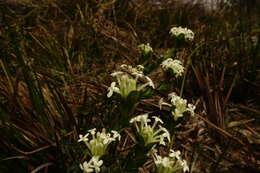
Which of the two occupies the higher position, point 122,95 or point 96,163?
point 122,95

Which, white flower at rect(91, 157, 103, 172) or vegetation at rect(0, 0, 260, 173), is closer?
white flower at rect(91, 157, 103, 172)

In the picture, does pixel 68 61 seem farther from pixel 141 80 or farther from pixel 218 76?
pixel 218 76

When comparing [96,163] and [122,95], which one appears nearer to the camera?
[96,163]

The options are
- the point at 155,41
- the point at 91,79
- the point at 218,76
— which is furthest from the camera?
the point at 155,41

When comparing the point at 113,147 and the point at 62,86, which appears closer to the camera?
the point at 113,147

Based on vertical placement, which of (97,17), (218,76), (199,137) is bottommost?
(199,137)

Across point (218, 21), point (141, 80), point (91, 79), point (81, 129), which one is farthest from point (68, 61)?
point (218, 21)

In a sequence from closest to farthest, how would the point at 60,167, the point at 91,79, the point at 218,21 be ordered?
the point at 60,167, the point at 91,79, the point at 218,21

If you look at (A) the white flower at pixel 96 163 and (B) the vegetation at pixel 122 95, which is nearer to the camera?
(A) the white flower at pixel 96 163
